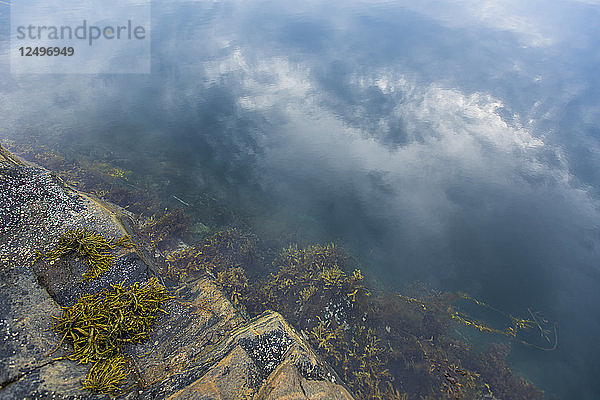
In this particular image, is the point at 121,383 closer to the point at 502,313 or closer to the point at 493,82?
the point at 502,313

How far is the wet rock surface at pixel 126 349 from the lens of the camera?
14.7 feet

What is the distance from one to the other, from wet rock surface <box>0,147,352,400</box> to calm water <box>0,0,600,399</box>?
6.73 metres

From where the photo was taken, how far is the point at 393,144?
19406 millimetres

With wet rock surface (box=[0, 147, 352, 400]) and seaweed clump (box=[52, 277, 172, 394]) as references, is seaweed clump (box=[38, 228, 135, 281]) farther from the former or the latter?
seaweed clump (box=[52, 277, 172, 394])

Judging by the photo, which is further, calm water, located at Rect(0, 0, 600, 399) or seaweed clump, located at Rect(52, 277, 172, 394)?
calm water, located at Rect(0, 0, 600, 399)

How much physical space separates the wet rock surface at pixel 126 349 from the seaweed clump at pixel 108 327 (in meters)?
0.14

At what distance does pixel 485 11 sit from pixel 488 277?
165 feet

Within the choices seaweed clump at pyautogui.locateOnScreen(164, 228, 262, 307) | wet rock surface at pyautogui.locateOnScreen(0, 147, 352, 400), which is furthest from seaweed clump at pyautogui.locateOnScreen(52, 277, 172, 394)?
seaweed clump at pyautogui.locateOnScreen(164, 228, 262, 307)

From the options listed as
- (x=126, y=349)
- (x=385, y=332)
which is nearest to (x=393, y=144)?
(x=385, y=332)

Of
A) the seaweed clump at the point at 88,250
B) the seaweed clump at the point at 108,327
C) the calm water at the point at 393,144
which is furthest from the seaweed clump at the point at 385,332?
the seaweed clump at the point at 88,250

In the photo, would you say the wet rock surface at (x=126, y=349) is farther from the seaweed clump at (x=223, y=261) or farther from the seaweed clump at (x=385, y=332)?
the seaweed clump at (x=385, y=332)

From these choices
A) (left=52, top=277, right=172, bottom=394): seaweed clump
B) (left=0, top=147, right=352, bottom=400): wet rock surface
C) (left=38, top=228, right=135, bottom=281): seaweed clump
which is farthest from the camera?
(left=38, top=228, right=135, bottom=281): seaweed clump

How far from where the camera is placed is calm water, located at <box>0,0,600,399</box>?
12.5m

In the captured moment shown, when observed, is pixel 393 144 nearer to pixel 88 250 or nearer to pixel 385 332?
pixel 385 332
